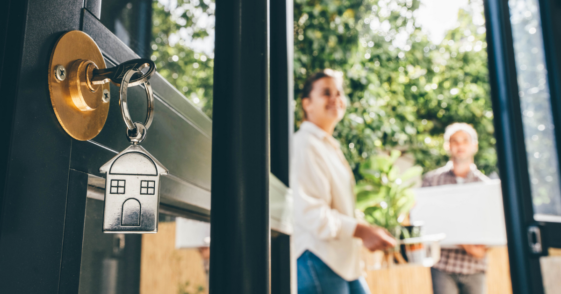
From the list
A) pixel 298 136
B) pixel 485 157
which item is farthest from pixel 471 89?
pixel 298 136

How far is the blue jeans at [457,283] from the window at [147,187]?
103 inches

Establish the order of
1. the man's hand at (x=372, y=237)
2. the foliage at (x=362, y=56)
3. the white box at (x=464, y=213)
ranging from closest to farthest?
the man's hand at (x=372, y=237)
the white box at (x=464, y=213)
the foliage at (x=362, y=56)

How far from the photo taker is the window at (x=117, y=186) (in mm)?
285

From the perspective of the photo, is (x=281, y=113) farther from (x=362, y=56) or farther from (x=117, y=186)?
(x=362, y=56)

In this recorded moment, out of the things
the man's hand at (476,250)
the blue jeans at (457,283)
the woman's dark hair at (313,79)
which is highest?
the woman's dark hair at (313,79)

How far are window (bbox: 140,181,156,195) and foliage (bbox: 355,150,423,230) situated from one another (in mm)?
1773

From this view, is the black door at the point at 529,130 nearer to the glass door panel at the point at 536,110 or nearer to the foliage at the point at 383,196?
the glass door panel at the point at 536,110

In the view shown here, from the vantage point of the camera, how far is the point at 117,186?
29 centimetres

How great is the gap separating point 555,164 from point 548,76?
376 mm

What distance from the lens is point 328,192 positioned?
5.07 feet

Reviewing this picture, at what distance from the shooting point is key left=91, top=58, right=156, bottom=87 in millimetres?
299

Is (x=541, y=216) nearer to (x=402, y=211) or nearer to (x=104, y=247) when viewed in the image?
(x=402, y=211)

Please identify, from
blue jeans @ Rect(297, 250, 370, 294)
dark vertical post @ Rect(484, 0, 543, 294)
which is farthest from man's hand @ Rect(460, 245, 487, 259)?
blue jeans @ Rect(297, 250, 370, 294)

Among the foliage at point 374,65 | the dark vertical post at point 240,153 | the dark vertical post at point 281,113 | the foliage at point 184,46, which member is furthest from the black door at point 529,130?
the dark vertical post at point 240,153
